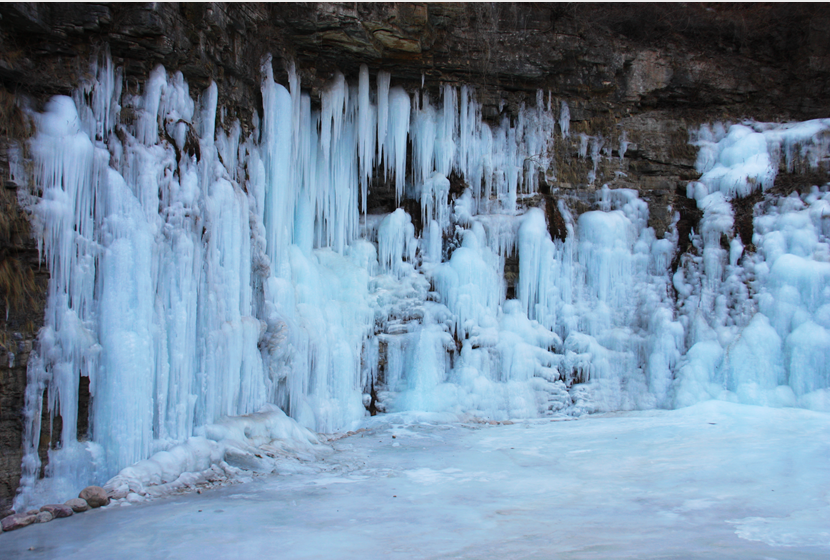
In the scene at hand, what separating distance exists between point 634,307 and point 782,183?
3307 millimetres

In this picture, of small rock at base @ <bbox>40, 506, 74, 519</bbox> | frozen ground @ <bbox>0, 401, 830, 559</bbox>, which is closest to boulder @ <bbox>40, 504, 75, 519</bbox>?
small rock at base @ <bbox>40, 506, 74, 519</bbox>

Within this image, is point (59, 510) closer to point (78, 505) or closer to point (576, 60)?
point (78, 505)

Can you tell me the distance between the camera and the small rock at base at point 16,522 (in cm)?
425

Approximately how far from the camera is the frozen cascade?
228 inches

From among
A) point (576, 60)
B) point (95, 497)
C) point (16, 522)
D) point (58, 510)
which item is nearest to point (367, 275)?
point (576, 60)

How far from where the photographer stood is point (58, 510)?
452 centimetres

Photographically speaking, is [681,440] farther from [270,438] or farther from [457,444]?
[270,438]

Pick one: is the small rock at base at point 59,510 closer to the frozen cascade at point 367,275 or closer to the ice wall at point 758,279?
the frozen cascade at point 367,275

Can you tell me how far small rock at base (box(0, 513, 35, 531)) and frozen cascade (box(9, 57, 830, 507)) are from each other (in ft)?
3.64

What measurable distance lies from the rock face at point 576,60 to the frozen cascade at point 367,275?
32 cm

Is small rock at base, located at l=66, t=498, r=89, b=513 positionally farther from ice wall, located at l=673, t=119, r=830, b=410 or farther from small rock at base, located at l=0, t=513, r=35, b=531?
ice wall, located at l=673, t=119, r=830, b=410

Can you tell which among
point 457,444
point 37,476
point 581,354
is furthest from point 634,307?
point 37,476

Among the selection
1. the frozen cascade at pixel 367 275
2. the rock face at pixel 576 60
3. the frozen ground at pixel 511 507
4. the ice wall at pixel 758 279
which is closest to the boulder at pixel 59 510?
the frozen ground at pixel 511 507

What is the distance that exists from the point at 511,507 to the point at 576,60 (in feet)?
28.5
